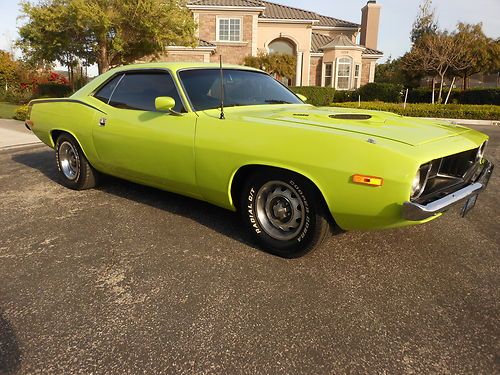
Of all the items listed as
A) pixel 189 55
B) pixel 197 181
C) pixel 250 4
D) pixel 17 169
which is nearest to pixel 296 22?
pixel 250 4

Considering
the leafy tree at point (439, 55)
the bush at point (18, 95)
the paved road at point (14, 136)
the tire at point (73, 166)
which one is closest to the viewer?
the tire at point (73, 166)

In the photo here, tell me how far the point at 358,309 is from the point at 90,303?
5.40 ft

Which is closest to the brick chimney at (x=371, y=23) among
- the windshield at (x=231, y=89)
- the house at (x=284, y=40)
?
the house at (x=284, y=40)

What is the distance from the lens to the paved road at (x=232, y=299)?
1.97 meters

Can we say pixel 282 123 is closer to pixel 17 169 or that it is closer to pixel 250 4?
pixel 17 169

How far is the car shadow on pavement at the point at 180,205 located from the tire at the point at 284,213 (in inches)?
9.8

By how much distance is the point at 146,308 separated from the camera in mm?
2391

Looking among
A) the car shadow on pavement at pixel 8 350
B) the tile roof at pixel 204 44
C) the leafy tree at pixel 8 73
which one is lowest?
the car shadow on pavement at pixel 8 350

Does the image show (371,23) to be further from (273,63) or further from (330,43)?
(273,63)

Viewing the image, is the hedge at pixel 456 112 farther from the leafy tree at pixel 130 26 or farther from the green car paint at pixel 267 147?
the green car paint at pixel 267 147

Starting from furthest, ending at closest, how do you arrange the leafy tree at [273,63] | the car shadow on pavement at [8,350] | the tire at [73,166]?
1. the leafy tree at [273,63]
2. the tire at [73,166]
3. the car shadow on pavement at [8,350]

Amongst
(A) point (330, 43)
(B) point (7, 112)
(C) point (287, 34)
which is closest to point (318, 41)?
(A) point (330, 43)

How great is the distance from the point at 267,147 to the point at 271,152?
0.17 ft

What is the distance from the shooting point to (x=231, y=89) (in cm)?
375
